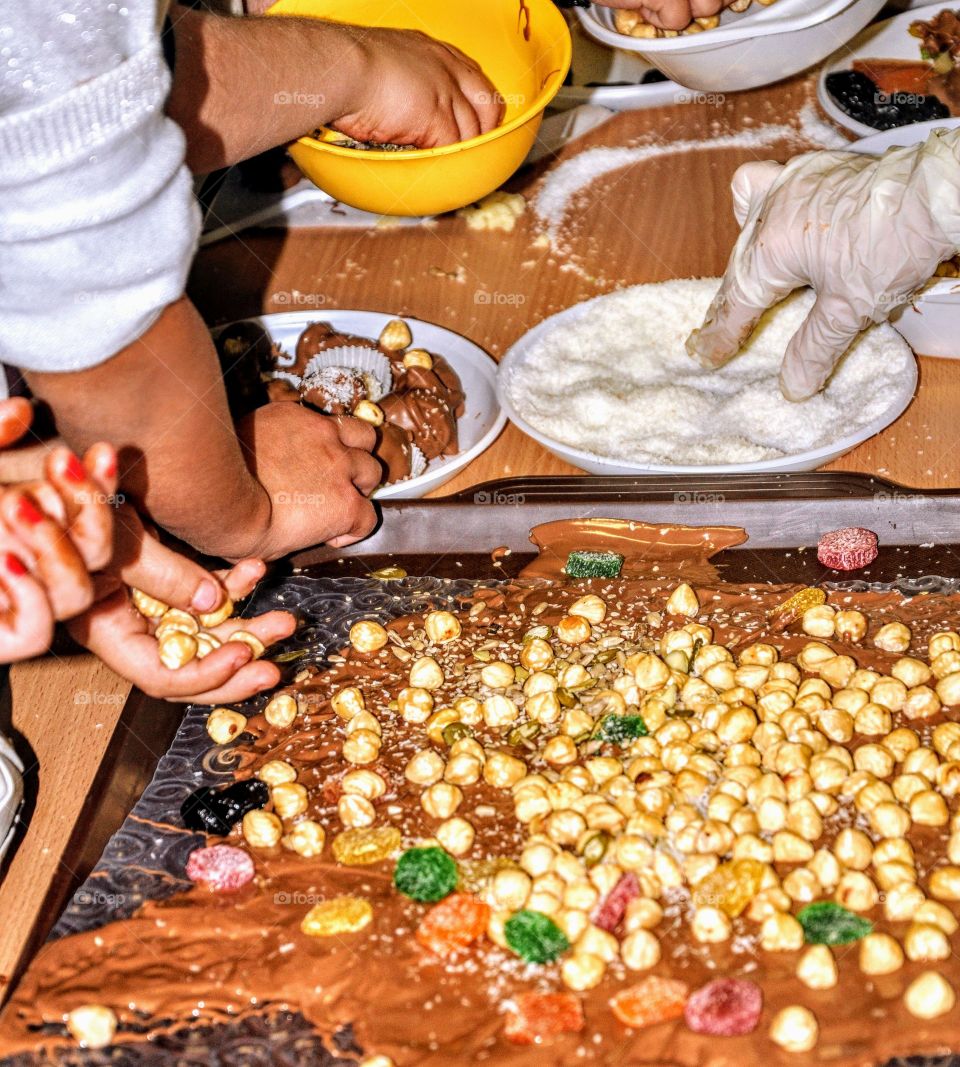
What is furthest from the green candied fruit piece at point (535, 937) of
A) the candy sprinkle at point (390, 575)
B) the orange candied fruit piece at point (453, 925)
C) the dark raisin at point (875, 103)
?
the dark raisin at point (875, 103)

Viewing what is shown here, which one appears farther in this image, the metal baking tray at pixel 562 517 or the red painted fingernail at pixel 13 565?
the metal baking tray at pixel 562 517

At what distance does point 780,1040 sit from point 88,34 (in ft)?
2.92

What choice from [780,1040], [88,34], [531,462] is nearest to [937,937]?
[780,1040]

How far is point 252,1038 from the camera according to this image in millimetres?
908

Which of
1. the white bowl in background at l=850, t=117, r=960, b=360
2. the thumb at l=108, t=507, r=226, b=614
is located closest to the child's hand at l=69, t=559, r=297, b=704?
the thumb at l=108, t=507, r=226, b=614

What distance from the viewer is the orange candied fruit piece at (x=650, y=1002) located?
0.89m

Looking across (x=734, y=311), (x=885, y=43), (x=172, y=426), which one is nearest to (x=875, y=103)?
(x=885, y=43)

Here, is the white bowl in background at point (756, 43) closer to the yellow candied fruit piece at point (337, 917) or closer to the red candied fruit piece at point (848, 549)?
the red candied fruit piece at point (848, 549)

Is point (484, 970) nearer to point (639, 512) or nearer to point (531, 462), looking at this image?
point (639, 512)

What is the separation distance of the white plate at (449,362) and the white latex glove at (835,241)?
32cm

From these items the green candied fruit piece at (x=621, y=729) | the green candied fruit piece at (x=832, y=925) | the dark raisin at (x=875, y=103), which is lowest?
the green candied fruit piece at (x=621, y=729)

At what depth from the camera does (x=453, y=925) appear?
0.96 meters

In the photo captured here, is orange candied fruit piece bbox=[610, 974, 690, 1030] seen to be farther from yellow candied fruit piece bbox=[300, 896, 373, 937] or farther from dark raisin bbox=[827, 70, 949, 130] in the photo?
dark raisin bbox=[827, 70, 949, 130]

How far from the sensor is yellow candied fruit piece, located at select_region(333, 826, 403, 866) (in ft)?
3.38
